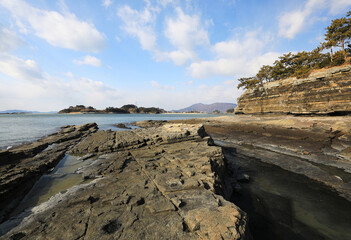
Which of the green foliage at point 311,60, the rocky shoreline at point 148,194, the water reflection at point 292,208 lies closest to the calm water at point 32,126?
the rocky shoreline at point 148,194

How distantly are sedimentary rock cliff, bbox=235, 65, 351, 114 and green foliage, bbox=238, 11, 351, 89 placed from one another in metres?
3.06

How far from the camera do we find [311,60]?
3469 centimetres

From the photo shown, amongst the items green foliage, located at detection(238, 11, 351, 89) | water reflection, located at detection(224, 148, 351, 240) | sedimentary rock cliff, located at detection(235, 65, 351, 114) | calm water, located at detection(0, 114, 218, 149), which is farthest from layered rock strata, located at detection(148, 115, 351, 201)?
calm water, located at detection(0, 114, 218, 149)

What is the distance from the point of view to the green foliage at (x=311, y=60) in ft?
87.7

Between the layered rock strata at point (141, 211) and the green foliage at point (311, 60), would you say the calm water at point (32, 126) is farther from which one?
the green foliage at point (311, 60)

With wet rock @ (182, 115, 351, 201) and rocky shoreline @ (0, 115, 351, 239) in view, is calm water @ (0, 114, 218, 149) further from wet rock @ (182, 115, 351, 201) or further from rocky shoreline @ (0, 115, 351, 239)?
wet rock @ (182, 115, 351, 201)

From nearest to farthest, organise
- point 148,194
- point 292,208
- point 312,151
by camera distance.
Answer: point 148,194 → point 292,208 → point 312,151

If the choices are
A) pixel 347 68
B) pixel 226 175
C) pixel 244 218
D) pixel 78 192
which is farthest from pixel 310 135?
pixel 78 192

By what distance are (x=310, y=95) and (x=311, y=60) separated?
1955 cm

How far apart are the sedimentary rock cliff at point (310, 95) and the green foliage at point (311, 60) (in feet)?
10.0

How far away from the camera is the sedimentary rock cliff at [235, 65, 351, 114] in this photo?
20125 millimetres

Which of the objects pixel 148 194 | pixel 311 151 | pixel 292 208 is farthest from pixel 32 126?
pixel 311 151

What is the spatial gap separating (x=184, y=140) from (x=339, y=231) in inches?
331

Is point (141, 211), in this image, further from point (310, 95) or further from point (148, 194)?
point (310, 95)
